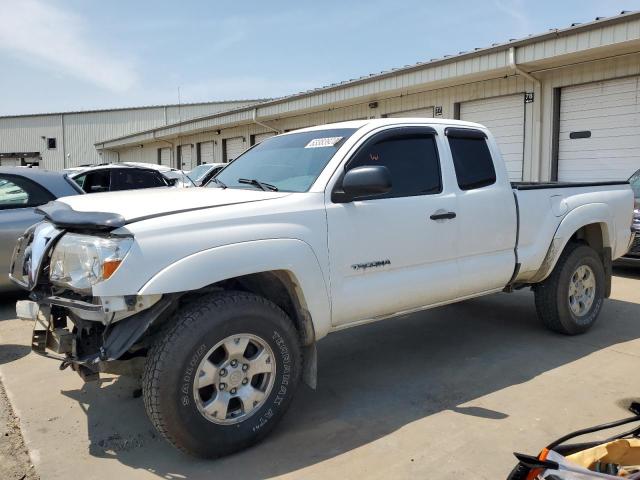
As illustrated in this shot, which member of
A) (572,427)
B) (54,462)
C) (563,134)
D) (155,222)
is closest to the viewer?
(155,222)

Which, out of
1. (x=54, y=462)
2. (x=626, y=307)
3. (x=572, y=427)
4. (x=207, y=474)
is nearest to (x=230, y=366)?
(x=207, y=474)

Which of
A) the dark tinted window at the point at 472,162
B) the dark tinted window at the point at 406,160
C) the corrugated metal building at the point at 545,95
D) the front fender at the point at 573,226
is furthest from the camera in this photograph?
the corrugated metal building at the point at 545,95

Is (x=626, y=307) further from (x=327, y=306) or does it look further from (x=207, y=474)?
(x=207, y=474)

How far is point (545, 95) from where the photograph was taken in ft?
38.2

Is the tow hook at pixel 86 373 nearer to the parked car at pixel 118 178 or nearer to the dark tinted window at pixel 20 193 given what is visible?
the dark tinted window at pixel 20 193

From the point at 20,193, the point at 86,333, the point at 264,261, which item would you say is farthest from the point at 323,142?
the point at 20,193

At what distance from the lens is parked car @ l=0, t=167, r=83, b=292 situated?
6.30m

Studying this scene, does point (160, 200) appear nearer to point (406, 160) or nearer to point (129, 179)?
point (406, 160)

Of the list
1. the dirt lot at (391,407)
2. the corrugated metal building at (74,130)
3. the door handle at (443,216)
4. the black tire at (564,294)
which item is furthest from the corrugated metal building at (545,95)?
the corrugated metal building at (74,130)

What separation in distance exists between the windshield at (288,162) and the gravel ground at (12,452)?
219 centimetres

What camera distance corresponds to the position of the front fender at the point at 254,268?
9.53ft

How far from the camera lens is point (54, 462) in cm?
323

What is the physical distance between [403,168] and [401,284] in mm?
887

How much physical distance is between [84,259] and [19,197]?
4290 mm
